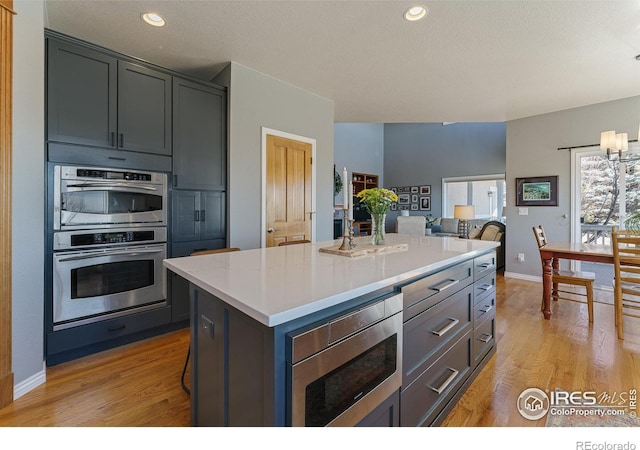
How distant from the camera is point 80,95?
7.16 feet

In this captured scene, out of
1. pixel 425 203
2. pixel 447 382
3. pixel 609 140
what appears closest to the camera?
pixel 447 382

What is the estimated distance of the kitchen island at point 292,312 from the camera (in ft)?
2.86

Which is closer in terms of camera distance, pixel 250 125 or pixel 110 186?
pixel 110 186

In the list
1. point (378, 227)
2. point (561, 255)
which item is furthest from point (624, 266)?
point (378, 227)

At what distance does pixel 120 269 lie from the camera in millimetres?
2396

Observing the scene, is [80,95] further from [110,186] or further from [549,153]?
[549,153]

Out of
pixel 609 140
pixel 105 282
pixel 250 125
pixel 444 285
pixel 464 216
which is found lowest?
A: pixel 105 282

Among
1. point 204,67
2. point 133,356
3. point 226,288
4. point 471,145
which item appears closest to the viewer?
point 226,288

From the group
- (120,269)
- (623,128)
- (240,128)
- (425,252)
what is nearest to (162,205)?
(120,269)

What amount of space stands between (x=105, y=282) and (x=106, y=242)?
1.03ft

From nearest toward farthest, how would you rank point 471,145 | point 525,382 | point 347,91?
point 525,382
point 347,91
point 471,145

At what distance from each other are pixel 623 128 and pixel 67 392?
20.8 ft

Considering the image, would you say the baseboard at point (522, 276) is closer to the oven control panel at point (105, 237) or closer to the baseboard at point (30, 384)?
the oven control panel at point (105, 237)

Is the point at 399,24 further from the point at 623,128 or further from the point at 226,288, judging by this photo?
the point at 623,128
